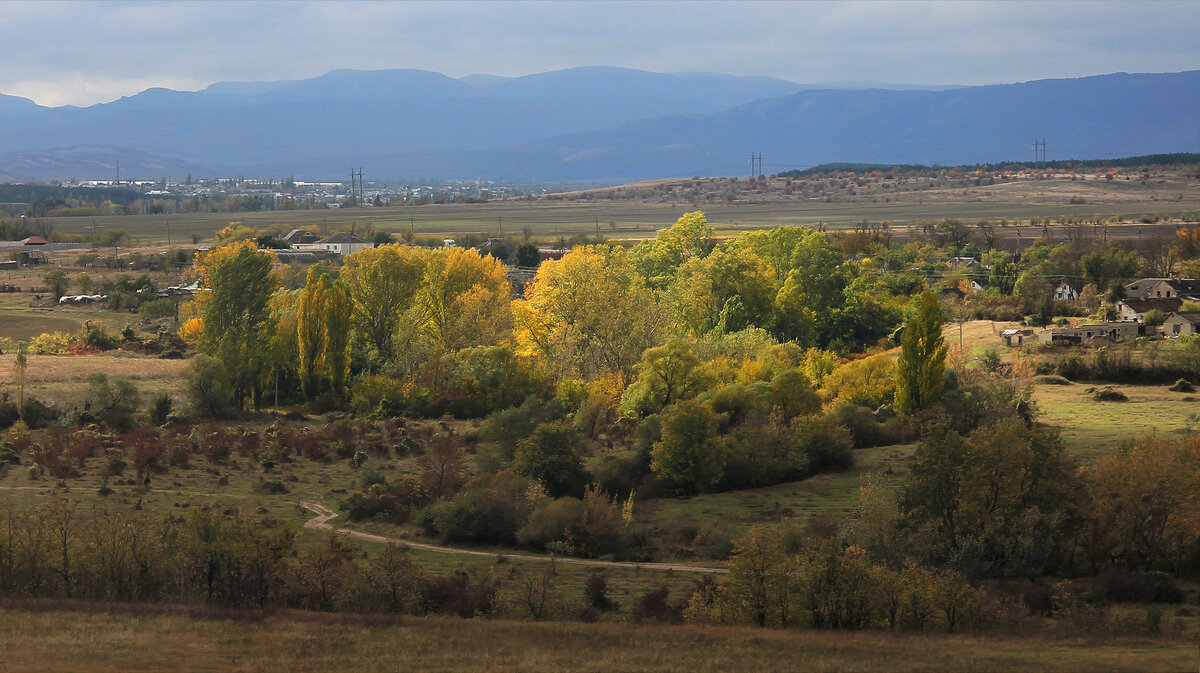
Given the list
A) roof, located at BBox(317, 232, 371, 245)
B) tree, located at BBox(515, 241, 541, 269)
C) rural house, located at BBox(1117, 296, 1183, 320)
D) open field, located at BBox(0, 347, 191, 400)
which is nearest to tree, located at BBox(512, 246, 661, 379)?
open field, located at BBox(0, 347, 191, 400)

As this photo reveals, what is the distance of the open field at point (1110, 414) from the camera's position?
130ft

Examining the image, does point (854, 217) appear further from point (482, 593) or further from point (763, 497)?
point (482, 593)

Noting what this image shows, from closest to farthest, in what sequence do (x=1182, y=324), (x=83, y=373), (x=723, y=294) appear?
(x=83, y=373), (x=1182, y=324), (x=723, y=294)

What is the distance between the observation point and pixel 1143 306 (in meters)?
64.4

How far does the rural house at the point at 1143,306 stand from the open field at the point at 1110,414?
14.8 metres

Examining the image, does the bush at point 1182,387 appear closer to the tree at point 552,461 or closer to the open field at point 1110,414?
the open field at point 1110,414

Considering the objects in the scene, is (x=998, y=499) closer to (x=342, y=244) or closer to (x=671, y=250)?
(x=671, y=250)

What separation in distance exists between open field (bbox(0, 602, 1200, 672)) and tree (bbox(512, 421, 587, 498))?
36.4ft

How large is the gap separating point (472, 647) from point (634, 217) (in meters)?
149

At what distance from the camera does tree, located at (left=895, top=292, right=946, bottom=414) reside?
145 feet

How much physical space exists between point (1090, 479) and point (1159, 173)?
192934 millimetres

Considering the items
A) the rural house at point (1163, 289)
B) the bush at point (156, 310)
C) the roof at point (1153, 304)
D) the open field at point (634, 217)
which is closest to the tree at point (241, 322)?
the bush at point (156, 310)

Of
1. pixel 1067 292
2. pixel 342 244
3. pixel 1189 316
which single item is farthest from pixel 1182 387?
pixel 342 244

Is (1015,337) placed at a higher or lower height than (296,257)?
lower
